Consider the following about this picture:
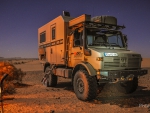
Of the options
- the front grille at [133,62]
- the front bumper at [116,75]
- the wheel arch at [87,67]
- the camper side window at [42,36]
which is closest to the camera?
the front bumper at [116,75]

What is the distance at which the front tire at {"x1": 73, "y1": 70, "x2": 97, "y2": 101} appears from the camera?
23.7 feet

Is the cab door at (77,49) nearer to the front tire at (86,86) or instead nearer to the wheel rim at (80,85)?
the front tire at (86,86)

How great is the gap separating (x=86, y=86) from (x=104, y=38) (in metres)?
2.71

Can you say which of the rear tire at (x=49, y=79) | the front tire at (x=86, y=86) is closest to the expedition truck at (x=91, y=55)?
the front tire at (x=86, y=86)

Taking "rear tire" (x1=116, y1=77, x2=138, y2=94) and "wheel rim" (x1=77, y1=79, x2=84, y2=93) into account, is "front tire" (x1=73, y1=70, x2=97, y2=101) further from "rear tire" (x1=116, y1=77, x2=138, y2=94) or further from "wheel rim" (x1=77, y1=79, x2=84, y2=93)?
"rear tire" (x1=116, y1=77, x2=138, y2=94)

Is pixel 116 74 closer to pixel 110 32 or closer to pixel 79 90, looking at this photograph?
pixel 79 90

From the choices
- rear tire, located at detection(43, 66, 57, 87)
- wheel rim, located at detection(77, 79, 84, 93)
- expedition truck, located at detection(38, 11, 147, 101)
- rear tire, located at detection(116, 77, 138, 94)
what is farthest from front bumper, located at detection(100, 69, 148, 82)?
rear tire, located at detection(43, 66, 57, 87)

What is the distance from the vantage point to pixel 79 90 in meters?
7.85

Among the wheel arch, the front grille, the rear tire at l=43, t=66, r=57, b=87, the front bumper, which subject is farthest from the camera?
the rear tire at l=43, t=66, r=57, b=87

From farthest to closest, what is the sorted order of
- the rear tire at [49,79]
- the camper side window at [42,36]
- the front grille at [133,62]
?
the camper side window at [42,36] → the rear tire at [49,79] → the front grille at [133,62]

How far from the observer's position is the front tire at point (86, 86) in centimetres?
723

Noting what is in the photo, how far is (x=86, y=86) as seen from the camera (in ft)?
23.9

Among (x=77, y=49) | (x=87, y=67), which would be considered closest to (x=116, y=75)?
(x=87, y=67)

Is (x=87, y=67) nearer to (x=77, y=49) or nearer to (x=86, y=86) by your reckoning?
(x=86, y=86)
